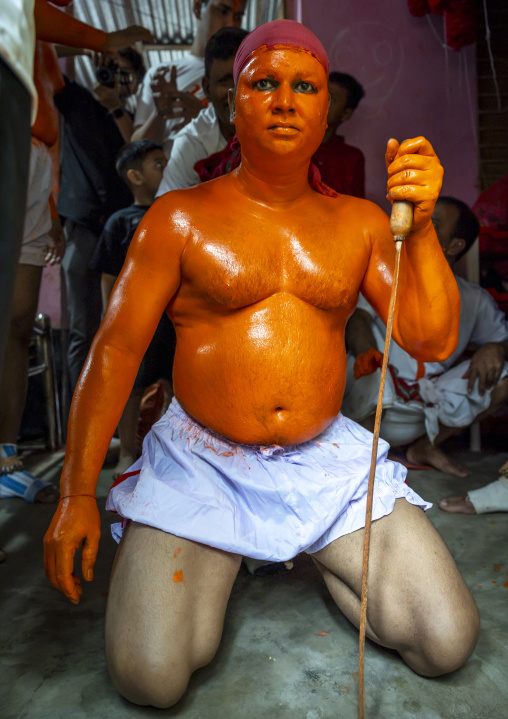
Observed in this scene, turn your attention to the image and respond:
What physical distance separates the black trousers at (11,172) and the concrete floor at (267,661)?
0.86 metres

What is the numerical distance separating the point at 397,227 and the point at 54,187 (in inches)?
76.0

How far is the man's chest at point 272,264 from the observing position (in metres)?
1.34

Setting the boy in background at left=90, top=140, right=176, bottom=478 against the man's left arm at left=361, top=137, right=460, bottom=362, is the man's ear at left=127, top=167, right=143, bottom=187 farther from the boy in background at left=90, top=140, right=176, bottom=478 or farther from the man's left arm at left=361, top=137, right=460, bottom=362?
the man's left arm at left=361, top=137, right=460, bottom=362

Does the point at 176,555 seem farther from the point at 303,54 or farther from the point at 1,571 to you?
the point at 303,54

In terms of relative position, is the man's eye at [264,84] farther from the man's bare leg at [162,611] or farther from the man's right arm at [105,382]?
the man's bare leg at [162,611]

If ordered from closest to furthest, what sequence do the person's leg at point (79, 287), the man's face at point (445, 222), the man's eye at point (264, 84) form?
the man's eye at point (264, 84) < the man's face at point (445, 222) < the person's leg at point (79, 287)

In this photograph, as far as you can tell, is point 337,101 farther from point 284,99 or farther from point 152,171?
point 284,99

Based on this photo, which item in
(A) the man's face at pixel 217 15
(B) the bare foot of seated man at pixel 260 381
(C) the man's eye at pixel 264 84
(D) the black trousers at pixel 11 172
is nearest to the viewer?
(D) the black trousers at pixel 11 172

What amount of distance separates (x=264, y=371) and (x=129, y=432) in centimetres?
145

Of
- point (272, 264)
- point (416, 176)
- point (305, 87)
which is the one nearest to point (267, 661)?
point (272, 264)

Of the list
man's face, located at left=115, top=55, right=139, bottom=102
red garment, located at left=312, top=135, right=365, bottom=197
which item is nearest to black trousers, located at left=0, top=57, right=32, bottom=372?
red garment, located at left=312, top=135, right=365, bottom=197

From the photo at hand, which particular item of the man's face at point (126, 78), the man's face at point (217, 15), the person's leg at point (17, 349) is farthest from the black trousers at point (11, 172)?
the man's face at point (217, 15)

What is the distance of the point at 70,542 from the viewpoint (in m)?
1.16

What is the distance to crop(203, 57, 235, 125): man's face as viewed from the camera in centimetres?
252
